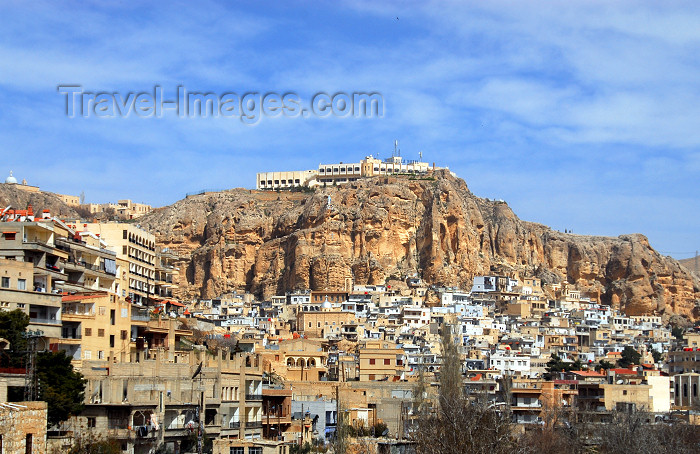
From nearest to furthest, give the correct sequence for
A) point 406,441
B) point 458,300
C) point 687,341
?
point 406,441, point 687,341, point 458,300

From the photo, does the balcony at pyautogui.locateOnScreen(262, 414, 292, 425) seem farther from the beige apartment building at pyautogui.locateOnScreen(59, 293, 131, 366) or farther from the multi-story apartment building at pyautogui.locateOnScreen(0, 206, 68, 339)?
the multi-story apartment building at pyautogui.locateOnScreen(0, 206, 68, 339)

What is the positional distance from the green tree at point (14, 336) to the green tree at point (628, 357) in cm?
7569

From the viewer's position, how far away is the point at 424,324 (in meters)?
116

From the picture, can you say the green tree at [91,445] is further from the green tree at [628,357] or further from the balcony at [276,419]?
the green tree at [628,357]

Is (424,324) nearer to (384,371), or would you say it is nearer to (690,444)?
(384,371)

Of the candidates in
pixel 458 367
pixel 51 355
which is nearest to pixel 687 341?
pixel 458 367

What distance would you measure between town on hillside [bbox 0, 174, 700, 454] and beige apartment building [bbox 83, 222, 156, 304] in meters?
0.13

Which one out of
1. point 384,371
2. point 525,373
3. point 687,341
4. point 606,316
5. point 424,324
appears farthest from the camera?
point 606,316

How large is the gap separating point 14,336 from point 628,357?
81.2 meters

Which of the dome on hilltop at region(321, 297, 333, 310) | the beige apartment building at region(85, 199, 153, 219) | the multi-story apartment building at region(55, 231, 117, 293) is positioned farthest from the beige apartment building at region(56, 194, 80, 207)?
the multi-story apartment building at region(55, 231, 117, 293)

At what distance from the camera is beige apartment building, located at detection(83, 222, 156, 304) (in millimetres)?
58688

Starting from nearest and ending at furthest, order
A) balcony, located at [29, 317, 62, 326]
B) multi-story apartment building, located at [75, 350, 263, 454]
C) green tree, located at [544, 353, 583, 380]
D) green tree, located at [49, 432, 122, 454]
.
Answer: green tree, located at [49, 432, 122, 454] < multi-story apartment building, located at [75, 350, 263, 454] < balcony, located at [29, 317, 62, 326] < green tree, located at [544, 353, 583, 380]

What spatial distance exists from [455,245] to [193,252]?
36.7 metres

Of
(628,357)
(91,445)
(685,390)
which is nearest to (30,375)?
(91,445)
